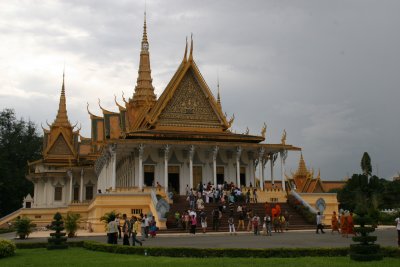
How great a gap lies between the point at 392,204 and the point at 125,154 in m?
29.8

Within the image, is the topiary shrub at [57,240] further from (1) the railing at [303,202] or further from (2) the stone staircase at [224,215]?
(1) the railing at [303,202]

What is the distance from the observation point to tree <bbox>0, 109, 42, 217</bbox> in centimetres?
5788

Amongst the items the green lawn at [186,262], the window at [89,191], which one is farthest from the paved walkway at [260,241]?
the window at [89,191]

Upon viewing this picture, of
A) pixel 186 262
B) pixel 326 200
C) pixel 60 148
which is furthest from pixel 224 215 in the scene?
pixel 60 148

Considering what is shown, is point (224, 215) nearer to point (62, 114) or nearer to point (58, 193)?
point (58, 193)

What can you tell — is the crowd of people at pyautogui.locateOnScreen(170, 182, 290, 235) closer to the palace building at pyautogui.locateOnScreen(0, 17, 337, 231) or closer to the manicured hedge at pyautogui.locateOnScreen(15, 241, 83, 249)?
the palace building at pyautogui.locateOnScreen(0, 17, 337, 231)

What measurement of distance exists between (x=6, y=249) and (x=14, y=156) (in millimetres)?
55324

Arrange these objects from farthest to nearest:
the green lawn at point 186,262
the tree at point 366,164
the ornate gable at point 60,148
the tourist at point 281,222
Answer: the tree at point 366,164
the ornate gable at point 60,148
the tourist at point 281,222
the green lawn at point 186,262

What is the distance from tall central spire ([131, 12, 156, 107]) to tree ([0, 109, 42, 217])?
16937 millimetres

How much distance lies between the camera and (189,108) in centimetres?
3662

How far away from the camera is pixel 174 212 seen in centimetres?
2677

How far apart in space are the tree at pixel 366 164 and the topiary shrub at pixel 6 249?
52.0 metres

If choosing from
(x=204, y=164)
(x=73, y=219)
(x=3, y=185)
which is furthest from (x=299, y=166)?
(x=73, y=219)

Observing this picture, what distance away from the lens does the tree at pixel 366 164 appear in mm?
61000
